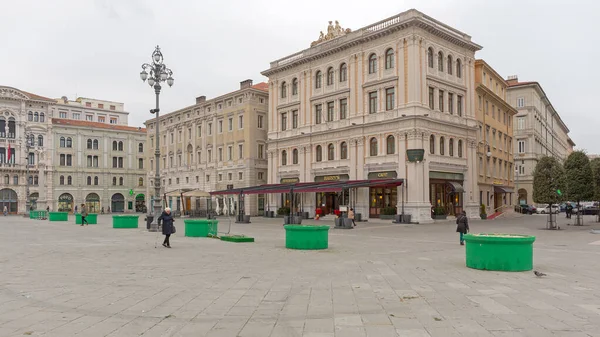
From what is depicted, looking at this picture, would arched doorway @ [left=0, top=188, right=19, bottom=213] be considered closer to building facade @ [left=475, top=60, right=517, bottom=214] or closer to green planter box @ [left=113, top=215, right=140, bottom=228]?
green planter box @ [left=113, top=215, right=140, bottom=228]

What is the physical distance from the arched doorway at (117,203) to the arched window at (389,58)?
210 feet

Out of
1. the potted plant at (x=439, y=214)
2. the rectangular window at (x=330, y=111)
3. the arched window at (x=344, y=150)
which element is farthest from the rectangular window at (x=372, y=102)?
the potted plant at (x=439, y=214)

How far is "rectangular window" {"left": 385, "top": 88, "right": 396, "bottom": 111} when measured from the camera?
136 feet

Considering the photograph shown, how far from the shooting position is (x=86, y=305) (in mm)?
8242

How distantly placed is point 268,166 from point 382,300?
4643 centimetres

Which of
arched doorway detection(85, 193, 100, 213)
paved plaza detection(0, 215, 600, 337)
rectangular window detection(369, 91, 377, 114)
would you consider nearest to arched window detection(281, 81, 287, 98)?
rectangular window detection(369, 91, 377, 114)

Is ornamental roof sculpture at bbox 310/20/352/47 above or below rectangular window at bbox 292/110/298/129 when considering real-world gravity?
above

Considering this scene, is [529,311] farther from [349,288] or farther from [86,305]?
[86,305]

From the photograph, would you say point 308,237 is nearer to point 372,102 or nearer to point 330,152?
point 372,102

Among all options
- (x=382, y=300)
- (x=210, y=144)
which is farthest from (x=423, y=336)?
(x=210, y=144)

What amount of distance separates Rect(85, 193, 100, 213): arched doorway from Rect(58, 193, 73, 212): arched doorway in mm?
2585

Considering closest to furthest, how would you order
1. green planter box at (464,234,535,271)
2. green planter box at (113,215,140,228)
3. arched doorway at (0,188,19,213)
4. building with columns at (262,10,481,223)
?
green planter box at (464,234,535,271), green planter box at (113,215,140,228), building with columns at (262,10,481,223), arched doorway at (0,188,19,213)

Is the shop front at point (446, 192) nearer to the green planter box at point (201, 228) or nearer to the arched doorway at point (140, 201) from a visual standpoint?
the green planter box at point (201, 228)

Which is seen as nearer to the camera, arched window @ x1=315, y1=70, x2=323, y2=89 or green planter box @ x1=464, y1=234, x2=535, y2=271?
green planter box @ x1=464, y1=234, x2=535, y2=271
